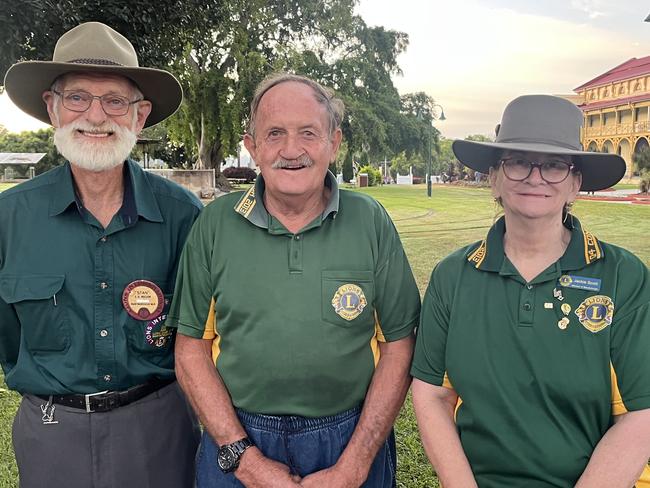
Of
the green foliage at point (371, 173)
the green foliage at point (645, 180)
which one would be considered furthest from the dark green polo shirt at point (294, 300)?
the green foliage at point (371, 173)

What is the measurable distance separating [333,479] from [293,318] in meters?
0.55

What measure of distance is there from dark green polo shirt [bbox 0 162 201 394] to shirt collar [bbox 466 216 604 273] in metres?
1.20

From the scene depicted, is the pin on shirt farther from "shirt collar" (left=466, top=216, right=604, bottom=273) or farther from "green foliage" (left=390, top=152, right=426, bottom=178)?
"green foliage" (left=390, top=152, right=426, bottom=178)

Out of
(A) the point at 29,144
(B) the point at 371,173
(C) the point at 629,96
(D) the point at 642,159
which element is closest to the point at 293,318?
(C) the point at 629,96

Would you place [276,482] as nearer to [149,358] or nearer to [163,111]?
[149,358]

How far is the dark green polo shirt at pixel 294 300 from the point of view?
1846 millimetres

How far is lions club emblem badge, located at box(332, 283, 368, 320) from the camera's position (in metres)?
1.87

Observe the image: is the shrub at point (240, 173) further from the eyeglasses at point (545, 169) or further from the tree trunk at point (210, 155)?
the eyeglasses at point (545, 169)

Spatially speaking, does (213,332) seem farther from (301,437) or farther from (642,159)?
(642,159)

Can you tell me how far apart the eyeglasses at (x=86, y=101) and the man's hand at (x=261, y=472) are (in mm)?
1364

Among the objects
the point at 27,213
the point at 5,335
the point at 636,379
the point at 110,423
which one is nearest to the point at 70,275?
the point at 27,213

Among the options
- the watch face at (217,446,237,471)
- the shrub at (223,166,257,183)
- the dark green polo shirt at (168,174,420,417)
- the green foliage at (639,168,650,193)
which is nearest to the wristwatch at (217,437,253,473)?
the watch face at (217,446,237,471)

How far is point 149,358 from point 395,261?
998 millimetres

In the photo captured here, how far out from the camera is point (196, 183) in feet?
64.4
